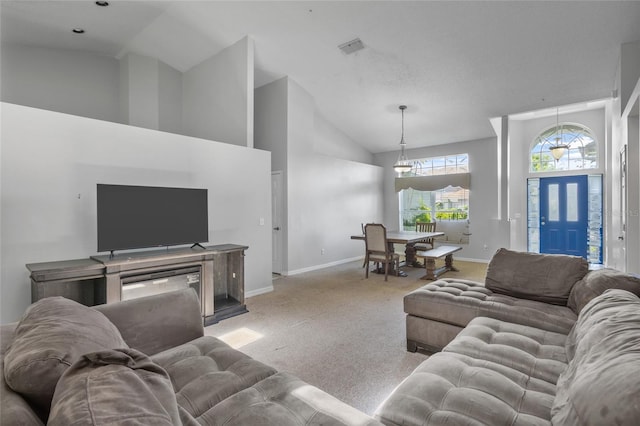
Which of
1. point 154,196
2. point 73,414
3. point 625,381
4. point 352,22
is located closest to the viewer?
point 73,414

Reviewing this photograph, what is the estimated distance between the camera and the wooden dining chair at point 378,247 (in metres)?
5.63

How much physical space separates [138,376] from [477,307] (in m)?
2.43

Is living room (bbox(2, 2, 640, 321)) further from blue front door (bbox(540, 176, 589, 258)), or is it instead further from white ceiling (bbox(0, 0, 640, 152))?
blue front door (bbox(540, 176, 589, 258))

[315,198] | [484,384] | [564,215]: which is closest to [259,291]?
[315,198]

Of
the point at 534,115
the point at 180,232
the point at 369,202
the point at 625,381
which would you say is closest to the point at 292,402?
the point at 625,381

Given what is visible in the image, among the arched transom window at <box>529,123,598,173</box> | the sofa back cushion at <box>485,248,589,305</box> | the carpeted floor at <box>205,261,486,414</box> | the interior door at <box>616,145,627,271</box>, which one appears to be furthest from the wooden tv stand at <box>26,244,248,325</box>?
the arched transom window at <box>529,123,598,173</box>

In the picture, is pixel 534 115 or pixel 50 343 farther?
pixel 534 115

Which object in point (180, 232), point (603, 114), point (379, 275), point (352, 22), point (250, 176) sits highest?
point (352, 22)

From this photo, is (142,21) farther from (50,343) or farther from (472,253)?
(472,253)

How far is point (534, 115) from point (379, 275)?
17.6 feet

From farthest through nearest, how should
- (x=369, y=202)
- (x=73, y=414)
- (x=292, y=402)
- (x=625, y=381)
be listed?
(x=369, y=202) → (x=292, y=402) → (x=625, y=381) → (x=73, y=414)

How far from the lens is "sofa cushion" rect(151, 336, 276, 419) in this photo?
140 cm

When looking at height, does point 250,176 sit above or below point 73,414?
above

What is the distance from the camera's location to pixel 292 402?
4.41 ft
